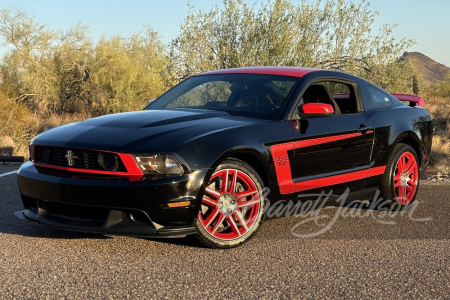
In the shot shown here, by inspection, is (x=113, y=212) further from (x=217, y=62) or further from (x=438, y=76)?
(x=438, y=76)

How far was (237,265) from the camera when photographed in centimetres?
405

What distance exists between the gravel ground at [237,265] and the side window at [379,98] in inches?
58.9

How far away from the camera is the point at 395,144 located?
6.23 metres

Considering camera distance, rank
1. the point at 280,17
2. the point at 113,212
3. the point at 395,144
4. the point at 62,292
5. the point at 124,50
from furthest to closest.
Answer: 1. the point at 124,50
2. the point at 280,17
3. the point at 395,144
4. the point at 113,212
5. the point at 62,292

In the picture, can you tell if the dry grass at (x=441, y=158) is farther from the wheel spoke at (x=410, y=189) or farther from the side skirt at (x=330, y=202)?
the side skirt at (x=330, y=202)

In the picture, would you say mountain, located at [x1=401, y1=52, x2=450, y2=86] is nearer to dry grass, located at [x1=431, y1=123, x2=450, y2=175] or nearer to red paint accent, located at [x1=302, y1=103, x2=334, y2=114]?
dry grass, located at [x1=431, y1=123, x2=450, y2=175]

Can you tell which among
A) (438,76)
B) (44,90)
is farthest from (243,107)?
(438,76)

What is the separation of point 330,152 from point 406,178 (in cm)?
169

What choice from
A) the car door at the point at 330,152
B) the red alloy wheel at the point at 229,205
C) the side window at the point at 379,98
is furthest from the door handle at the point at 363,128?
the red alloy wheel at the point at 229,205

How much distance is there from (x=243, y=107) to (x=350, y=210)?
1.86 m

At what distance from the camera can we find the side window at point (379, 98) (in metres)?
6.25

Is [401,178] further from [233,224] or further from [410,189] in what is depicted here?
[233,224]

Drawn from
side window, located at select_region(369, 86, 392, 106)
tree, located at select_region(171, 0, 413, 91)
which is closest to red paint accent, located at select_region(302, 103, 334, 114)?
side window, located at select_region(369, 86, 392, 106)

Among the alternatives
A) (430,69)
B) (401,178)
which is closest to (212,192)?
(401,178)
